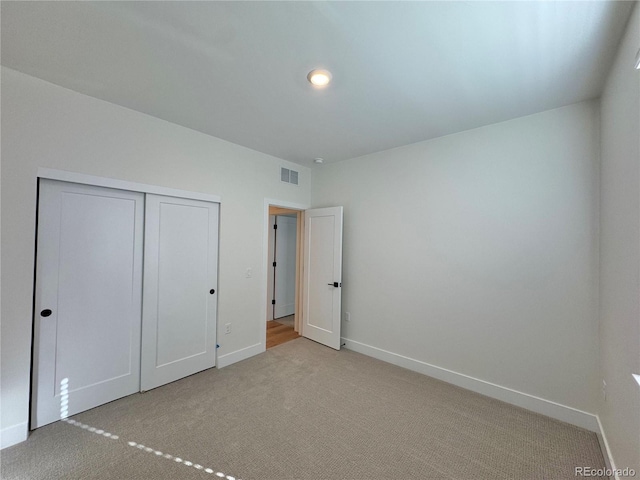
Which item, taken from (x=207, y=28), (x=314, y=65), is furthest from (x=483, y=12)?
(x=207, y=28)

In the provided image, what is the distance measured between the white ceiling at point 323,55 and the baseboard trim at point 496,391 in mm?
2719

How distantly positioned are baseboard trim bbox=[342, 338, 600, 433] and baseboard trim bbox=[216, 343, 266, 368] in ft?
4.89

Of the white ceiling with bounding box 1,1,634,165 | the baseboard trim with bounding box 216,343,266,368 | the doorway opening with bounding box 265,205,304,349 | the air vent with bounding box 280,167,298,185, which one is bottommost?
the baseboard trim with bounding box 216,343,266,368

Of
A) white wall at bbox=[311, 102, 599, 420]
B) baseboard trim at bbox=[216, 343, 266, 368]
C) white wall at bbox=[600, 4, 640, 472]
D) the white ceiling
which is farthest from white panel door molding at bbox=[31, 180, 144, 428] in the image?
white wall at bbox=[600, 4, 640, 472]

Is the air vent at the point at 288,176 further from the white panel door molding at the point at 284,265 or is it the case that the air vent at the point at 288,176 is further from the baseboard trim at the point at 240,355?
the baseboard trim at the point at 240,355

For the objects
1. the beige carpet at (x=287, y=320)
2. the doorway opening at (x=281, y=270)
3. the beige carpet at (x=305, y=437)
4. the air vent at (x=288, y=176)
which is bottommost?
the beige carpet at (x=287, y=320)

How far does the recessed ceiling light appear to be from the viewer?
1910 mm

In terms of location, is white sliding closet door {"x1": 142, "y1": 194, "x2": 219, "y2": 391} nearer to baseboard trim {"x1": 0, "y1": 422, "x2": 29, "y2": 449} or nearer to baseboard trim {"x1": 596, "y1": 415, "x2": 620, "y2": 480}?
baseboard trim {"x1": 0, "y1": 422, "x2": 29, "y2": 449}

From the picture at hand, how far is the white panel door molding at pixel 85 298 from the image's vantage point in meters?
2.13

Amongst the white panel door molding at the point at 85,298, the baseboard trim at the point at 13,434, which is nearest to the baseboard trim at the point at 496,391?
the white panel door molding at the point at 85,298

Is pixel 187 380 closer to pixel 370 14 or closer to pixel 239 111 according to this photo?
pixel 239 111

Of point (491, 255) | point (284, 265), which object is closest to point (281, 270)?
point (284, 265)

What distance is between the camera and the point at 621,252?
160cm

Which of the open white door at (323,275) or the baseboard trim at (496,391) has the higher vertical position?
the open white door at (323,275)
